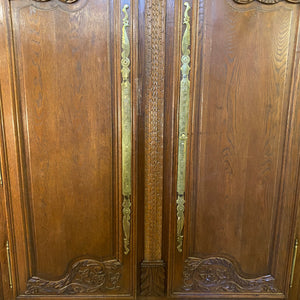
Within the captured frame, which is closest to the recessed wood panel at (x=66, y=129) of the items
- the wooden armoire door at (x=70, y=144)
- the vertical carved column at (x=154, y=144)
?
the wooden armoire door at (x=70, y=144)

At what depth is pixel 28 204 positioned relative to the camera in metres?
0.95

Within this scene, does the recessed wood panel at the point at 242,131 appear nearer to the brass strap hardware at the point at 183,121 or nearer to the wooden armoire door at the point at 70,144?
the brass strap hardware at the point at 183,121

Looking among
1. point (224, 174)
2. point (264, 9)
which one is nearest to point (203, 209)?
point (224, 174)

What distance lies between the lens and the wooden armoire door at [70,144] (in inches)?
33.4

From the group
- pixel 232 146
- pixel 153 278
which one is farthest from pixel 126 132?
pixel 153 278

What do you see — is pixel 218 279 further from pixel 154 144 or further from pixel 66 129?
pixel 66 129

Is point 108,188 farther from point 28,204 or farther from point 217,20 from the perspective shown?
point 217,20

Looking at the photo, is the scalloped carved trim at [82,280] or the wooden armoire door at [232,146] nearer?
the wooden armoire door at [232,146]

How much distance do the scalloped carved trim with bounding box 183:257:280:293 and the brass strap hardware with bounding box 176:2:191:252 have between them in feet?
0.34

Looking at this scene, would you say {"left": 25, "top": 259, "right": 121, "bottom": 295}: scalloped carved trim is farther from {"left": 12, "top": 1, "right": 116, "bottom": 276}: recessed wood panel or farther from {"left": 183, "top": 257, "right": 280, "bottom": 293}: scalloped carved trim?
{"left": 183, "top": 257, "right": 280, "bottom": 293}: scalloped carved trim

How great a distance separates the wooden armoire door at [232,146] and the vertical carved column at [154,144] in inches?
1.1

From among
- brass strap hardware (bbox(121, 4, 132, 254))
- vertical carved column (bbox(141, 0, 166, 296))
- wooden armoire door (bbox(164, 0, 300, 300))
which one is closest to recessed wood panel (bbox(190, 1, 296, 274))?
wooden armoire door (bbox(164, 0, 300, 300))

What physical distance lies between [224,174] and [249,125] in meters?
0.20

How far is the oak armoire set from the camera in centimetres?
85
